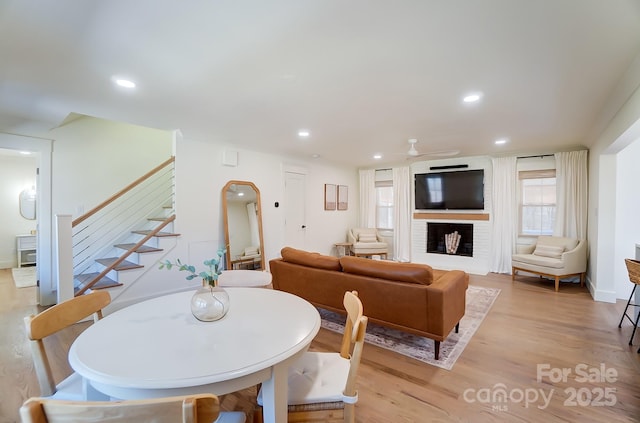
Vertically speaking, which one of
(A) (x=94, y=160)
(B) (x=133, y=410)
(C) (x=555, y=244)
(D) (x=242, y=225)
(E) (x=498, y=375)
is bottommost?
(E) (x=498, y=375)

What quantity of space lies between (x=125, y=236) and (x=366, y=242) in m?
4.86

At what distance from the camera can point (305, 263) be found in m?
3.18

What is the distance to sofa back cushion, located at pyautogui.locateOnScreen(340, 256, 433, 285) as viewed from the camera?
2394 mm

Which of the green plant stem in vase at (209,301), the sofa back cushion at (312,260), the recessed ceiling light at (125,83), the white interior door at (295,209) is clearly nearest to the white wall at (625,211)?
the sofa back cushion at (312,260)

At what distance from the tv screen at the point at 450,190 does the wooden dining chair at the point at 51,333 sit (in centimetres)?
613

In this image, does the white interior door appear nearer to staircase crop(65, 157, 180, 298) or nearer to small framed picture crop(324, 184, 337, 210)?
small framed picture crop(324, 184, 337, 210)

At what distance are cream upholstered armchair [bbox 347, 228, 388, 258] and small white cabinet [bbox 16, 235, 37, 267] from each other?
6.92 metres

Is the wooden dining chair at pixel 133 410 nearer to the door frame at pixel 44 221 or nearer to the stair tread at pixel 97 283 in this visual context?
the stair tread at pixel 97 283

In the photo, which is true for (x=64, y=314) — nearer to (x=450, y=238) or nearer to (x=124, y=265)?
(x=124, y=265)

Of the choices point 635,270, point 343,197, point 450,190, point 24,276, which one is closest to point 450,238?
point 450,190

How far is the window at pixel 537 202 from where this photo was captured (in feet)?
17.0

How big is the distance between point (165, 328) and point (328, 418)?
2.84 ft

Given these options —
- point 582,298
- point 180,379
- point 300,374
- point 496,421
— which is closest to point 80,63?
point 180,379

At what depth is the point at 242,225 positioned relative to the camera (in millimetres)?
4867
